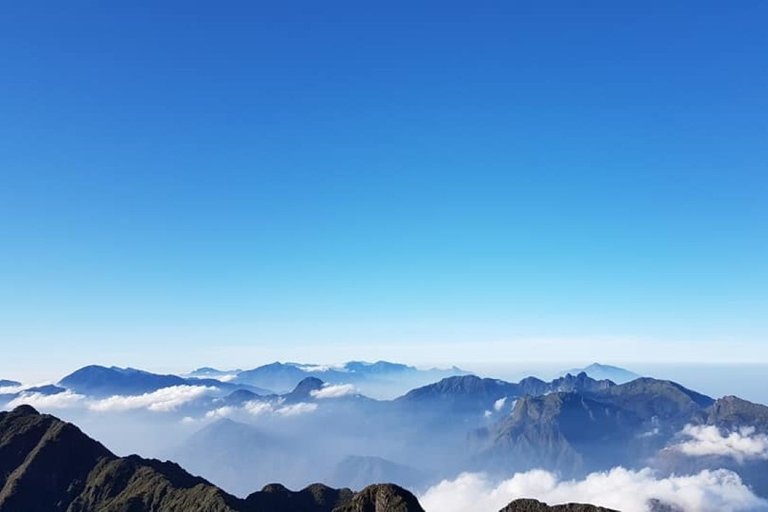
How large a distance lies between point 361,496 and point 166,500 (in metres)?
107

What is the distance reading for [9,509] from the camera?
643ft

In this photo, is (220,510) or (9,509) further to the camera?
(9,509)

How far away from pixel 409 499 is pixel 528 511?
2628 cm

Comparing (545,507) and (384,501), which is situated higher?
(384,501)

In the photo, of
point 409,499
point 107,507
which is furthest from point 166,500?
point 409,499

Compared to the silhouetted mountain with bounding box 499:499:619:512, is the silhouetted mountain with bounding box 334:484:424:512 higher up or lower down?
higher up

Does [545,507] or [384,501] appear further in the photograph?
[545,507]

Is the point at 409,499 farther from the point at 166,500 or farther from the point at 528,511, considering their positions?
the point at 166,500

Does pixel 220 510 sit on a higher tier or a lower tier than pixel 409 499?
lower

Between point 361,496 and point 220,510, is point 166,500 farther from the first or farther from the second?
point 361,496

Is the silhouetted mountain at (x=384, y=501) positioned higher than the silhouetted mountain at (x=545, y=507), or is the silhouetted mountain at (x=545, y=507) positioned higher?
the silhouetted mountain at (x=384, y=501)

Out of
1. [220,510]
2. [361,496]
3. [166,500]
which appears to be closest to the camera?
[361,496]

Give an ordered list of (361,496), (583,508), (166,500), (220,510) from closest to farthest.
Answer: (583,508), (361,496), (220,510), (166,500)

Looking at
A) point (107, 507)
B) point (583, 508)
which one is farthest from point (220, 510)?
point (583, 508)
